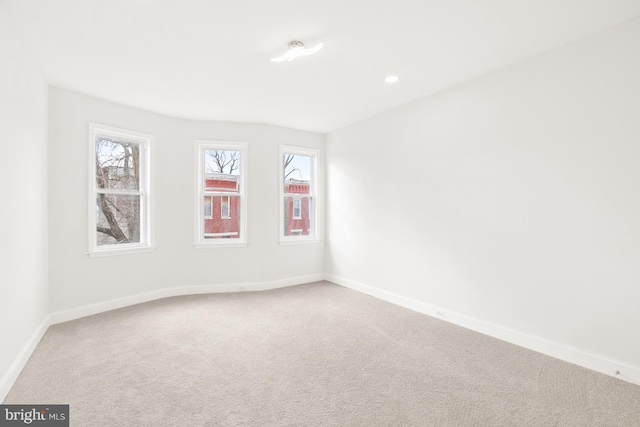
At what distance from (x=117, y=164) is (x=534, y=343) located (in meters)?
5.13

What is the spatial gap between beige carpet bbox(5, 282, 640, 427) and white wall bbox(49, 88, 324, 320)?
61 cm

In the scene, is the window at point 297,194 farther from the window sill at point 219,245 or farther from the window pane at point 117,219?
the window pane at point 117,219

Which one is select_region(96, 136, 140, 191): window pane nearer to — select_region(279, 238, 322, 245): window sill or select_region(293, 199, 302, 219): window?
select_region(279, 238, 322, 245): window sill

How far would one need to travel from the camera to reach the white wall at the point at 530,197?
232cm

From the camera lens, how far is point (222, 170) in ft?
15.6

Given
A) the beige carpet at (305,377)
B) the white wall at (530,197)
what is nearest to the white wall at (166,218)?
the beige carpet at (305,377)

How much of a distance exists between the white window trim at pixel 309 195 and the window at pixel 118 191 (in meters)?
1.87

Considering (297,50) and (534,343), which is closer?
(297,50)

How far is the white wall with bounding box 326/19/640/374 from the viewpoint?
7.63 feet

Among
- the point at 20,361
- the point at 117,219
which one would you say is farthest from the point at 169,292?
the point at 20,361

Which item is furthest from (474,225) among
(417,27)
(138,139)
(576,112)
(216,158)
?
(138,139)

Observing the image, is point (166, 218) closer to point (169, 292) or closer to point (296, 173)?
point (169, 292)

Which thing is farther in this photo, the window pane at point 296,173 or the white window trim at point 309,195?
the window pane at point 296,173

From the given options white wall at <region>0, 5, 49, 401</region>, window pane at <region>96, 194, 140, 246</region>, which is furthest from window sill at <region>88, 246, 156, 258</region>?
white wall at <region>0, 5, 49, 401</region>
